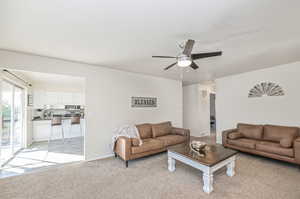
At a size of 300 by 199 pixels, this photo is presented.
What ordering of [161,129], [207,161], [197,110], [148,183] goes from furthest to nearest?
[197,110] < [161,129] < [148,183] < [207,161]

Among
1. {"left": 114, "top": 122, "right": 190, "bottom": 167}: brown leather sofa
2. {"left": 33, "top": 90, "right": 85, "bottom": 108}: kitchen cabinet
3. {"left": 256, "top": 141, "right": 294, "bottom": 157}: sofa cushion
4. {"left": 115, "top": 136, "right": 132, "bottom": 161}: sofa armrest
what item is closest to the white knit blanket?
{"left": 114, "top": 122, "right": 190, "bottom": 167}: brown leather sofa

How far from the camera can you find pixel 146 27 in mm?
1892

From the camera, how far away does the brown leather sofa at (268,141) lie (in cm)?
275

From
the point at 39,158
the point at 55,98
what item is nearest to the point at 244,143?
the point at 39,158

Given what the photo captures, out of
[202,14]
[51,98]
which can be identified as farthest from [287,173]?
[51,98]

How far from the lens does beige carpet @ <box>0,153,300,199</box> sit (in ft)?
6.53

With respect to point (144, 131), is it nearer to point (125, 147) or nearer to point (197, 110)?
point (125, 147)

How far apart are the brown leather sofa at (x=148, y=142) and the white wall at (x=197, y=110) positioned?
7.29 feet

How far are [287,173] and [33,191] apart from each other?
4.63 metres

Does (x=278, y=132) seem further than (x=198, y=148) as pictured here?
Yes

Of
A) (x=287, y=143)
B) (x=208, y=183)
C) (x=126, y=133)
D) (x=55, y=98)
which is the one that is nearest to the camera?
(x=208, y=183)

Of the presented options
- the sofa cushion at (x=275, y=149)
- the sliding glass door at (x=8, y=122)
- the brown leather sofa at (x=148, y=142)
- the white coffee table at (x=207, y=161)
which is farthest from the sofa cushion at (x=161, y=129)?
the sliding glass door at (x=8, y=122)

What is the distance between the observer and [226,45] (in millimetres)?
2449

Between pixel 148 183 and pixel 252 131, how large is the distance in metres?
3.38
